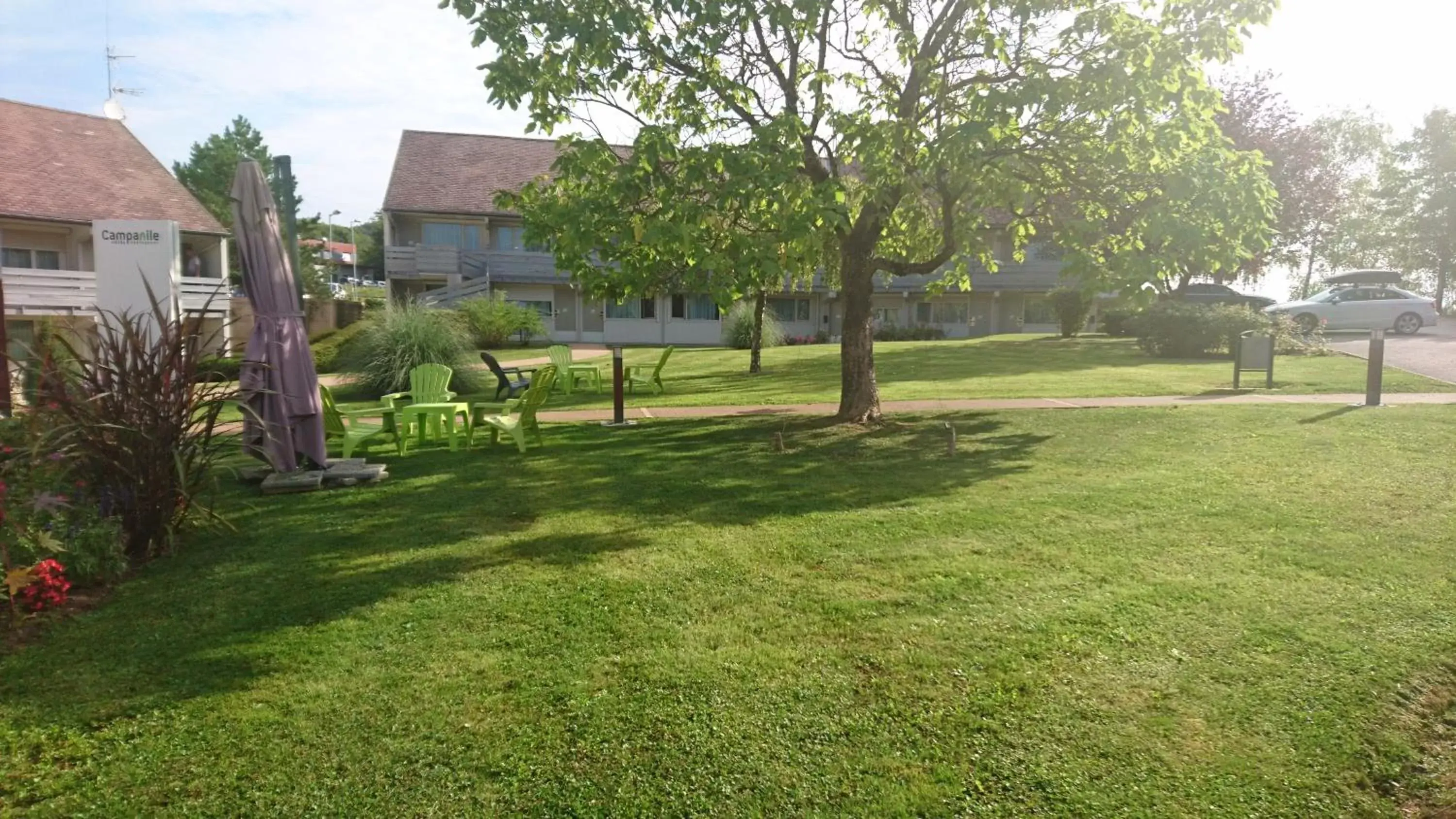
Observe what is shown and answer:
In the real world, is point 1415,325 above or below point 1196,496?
above

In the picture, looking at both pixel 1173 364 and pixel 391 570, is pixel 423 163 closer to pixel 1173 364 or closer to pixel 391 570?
pixel 1173 364

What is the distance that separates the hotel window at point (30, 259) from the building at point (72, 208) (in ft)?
0.09

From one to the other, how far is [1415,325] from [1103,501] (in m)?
24.9

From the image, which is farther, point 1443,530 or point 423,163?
point 423,163

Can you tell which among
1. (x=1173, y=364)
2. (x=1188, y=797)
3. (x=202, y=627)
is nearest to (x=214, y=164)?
(x=1173, y=364)

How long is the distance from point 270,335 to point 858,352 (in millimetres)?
6893

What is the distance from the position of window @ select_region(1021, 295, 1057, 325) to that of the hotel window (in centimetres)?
3751

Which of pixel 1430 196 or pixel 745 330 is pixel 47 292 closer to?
pixel 745 330

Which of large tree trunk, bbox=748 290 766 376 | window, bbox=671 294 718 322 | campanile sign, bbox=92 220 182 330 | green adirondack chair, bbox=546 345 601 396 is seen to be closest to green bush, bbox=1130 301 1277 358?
large tree trunk, bbox=748 290 766 376

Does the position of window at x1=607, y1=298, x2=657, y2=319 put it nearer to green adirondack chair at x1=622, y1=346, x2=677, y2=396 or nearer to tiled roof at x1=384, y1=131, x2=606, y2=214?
tiled roof at x1=384, y1=131, x2=606, y2=214

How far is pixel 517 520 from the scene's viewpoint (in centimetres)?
711

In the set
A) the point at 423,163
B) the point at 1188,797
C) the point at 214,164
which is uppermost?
the point at 214,164

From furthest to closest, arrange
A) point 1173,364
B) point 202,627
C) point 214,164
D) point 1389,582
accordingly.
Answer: point 214,164
point 1173,364
point 1389,582
point 202,627

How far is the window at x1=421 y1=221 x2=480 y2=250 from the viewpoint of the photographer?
36.5 m
